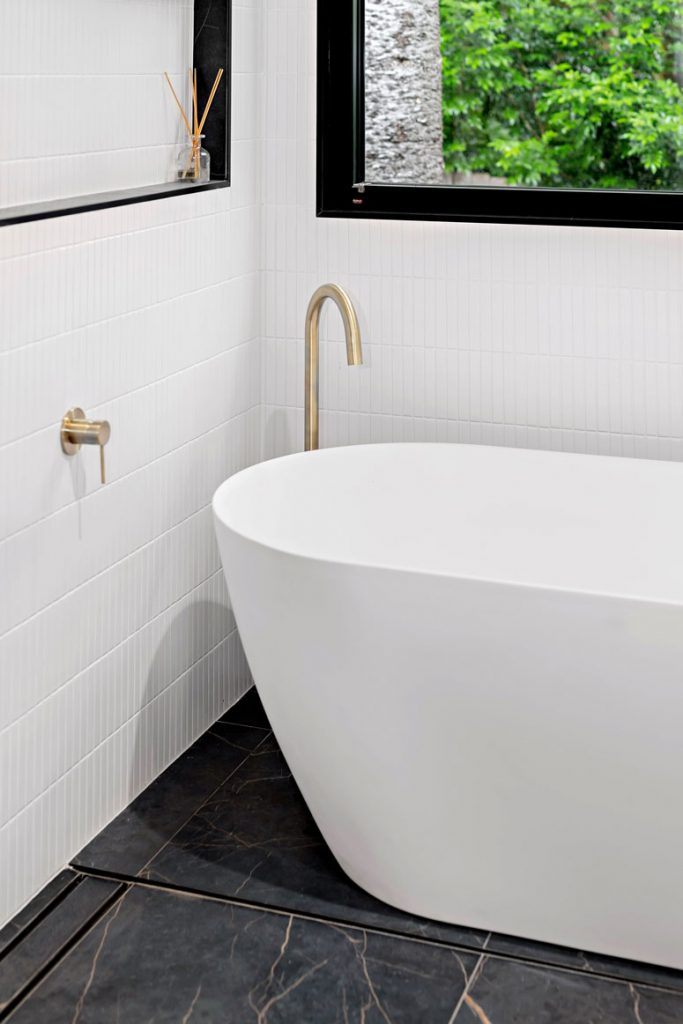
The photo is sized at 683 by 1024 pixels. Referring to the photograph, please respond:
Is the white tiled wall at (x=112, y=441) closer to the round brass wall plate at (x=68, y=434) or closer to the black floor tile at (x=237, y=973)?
the round brass wall plate at (x=68, y=434)

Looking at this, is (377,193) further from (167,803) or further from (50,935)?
(50,935)

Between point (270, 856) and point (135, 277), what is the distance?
1188 mm

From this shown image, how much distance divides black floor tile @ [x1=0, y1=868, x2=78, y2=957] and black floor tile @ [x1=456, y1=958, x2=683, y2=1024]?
0.79 metres

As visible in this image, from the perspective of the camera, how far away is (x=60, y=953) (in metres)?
2.16

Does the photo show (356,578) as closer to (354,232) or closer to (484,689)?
(484,689)

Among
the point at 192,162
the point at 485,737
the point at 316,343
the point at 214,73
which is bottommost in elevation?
the point at 485,737

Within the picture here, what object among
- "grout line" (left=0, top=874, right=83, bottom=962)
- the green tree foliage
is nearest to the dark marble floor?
"grout line" (left=0, top=874, right=83, bottom=962)

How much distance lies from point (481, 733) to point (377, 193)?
4.82 ft

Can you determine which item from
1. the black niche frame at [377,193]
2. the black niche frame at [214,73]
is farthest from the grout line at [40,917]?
the black niche frame at [377,193]

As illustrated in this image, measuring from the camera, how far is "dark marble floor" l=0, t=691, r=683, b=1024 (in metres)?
2.03

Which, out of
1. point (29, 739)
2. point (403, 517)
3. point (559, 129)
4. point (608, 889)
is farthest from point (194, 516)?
point (559, 129)

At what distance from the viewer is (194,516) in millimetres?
2857

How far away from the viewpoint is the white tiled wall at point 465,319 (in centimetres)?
283

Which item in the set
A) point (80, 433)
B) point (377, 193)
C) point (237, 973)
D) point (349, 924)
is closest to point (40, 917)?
point (237, 973)
